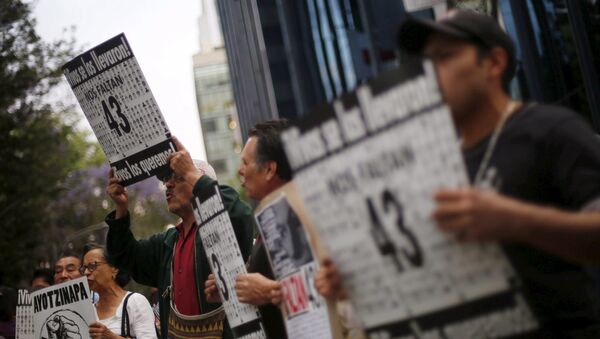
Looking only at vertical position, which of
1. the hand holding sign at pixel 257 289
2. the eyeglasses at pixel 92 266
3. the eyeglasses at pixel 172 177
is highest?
the eyeglasses at pixel 172 177

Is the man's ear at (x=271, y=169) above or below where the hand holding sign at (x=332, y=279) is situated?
above

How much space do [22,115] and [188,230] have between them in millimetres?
17143

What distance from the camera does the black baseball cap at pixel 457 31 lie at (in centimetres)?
246

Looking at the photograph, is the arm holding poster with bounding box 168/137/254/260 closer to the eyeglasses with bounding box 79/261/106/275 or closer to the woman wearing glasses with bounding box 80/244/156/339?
the woman wearing glasses with bounding box 80/244/156/339

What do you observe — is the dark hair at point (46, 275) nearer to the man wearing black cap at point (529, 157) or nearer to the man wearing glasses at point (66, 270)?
the man wearing glasses at point (66, 270)

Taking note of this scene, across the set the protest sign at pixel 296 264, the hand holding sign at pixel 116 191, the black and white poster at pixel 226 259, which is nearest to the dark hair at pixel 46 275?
the hand holding sign at pixel 116 191

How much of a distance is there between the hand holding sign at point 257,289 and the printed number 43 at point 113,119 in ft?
4.04

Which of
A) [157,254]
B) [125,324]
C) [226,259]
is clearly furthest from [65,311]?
[226,259]

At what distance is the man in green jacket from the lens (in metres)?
4.44

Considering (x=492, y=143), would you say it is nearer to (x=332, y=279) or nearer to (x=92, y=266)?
(x=332, y=279)

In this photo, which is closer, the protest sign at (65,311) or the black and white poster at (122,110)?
the black and white poster at (122,110)

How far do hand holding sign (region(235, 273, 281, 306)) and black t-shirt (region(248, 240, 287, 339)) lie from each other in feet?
0.56

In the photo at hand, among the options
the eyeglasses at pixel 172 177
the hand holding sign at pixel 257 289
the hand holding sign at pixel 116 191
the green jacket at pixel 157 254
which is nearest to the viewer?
the hand holding sign at pixel 257 289

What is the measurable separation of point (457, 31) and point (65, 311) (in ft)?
12.9
